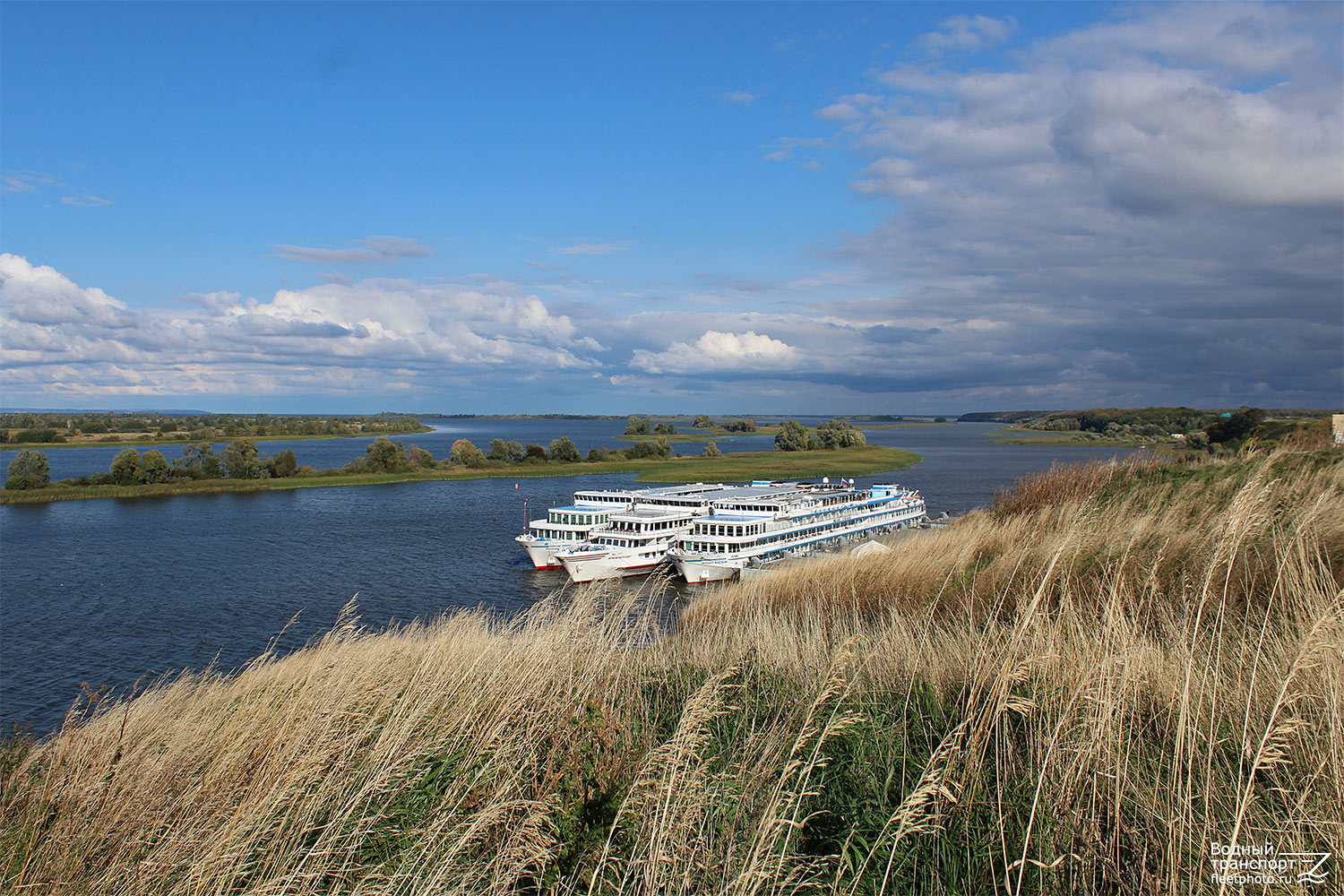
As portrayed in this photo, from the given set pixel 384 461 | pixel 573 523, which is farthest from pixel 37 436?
pixel 573 523

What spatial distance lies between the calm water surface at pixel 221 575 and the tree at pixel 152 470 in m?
6.36

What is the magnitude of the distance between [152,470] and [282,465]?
49.7ft

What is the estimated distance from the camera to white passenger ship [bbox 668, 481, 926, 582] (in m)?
41.1

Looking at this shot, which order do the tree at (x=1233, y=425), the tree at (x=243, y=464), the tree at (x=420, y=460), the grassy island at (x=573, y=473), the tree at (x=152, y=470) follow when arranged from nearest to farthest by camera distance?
the tree at (x=1233, y=425) < the grassy island at (x=573, y=473) < the tree at (x=152, y=470) < the tree at (x=243, y=464) < the tree at (x=420, y=460)

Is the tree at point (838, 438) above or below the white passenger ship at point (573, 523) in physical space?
above

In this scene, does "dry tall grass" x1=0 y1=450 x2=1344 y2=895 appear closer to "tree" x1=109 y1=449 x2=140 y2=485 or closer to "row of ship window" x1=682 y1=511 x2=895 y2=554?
"row of ship window" x1=682 y1=511 x2=895 y2=554

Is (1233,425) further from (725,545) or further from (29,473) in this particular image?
(29,473)

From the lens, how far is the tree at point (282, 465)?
9656 cm

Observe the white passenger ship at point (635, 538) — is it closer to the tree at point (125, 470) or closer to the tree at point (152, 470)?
the tree at point (152, 470)

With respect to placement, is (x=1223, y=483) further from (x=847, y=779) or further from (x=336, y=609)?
(x=336, y=609)

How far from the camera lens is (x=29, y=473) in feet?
257

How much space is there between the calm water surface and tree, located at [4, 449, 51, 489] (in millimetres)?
8386

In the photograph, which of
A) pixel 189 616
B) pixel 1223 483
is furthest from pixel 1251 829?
pixel 189 616

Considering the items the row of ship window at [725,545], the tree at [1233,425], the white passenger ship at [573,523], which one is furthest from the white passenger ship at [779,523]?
the tree at [1233,425]
